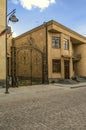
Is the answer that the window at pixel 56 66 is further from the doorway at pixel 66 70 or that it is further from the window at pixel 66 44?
the window at pixel 66 44

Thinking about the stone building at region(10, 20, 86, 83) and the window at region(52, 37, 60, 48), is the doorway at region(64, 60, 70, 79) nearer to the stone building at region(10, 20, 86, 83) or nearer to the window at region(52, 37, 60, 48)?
the stone building at region(10, 20, 86, 83)

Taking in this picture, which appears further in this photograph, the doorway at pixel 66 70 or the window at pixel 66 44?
A: the doorway at pixel 66 70

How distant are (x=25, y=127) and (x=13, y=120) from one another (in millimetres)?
1092

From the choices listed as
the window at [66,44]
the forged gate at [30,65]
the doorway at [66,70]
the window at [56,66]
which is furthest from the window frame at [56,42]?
the doorway at [66,70]

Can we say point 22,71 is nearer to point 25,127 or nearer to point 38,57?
point 38,57

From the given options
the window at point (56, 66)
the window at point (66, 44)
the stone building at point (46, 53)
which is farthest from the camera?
the window at point (66, 44)

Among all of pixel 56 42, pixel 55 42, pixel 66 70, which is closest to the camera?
pixel 55 42

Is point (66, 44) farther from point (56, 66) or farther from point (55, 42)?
point (56, 66)

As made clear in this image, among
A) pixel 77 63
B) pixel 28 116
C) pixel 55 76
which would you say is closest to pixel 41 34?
pixel 55 76

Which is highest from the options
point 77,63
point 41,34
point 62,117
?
point 41,34

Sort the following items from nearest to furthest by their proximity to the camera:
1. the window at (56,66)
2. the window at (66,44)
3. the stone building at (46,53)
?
the stone building at (46,53) < the window at (56,66) < the window at (66,44)

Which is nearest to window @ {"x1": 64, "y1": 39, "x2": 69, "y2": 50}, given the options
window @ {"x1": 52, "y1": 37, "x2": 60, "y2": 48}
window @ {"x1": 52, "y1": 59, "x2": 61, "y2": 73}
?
window @ {"x1": 52, "y1": 37, "x2": 60, "y2": 48}

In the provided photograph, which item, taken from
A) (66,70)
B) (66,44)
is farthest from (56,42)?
(66,70)

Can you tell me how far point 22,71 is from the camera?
33.7 metres
